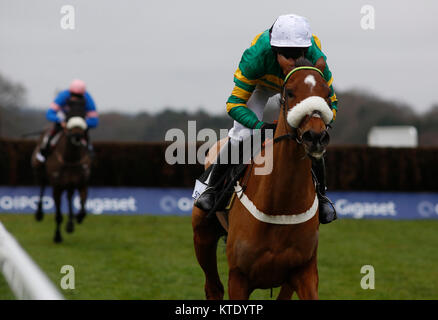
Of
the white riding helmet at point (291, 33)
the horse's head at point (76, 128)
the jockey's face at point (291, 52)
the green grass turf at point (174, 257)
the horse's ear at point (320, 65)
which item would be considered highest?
the white riding helmet at point (291, 33)

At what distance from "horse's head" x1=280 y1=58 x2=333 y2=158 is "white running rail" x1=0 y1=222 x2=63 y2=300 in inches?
57.5

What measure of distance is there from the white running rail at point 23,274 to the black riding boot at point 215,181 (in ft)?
4.84

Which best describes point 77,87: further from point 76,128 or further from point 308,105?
point 308,105

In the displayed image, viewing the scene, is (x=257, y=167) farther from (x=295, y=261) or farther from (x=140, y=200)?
(x=140, y=200)

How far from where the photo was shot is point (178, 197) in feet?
48.6

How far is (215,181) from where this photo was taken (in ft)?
14.7

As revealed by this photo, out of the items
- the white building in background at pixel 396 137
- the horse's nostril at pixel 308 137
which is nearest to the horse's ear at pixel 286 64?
the horse's nostril at pixel 308 137

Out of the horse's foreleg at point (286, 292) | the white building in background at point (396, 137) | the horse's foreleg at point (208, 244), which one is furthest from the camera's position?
the white building in background at point (396, 137)

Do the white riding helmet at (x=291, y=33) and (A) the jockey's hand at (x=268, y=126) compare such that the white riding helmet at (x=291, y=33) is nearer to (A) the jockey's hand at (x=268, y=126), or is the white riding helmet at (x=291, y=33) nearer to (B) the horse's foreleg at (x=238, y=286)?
(A) the jockey's hand at (x=268, y=126)

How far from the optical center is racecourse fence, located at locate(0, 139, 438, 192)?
14.9 m

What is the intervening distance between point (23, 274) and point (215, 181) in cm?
206

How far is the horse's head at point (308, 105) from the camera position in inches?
123

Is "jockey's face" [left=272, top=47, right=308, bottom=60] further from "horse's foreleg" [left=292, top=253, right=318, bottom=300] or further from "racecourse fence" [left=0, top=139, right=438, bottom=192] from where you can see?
"racecourse fence" [left=0, top=139, right=438, bottom=192]
